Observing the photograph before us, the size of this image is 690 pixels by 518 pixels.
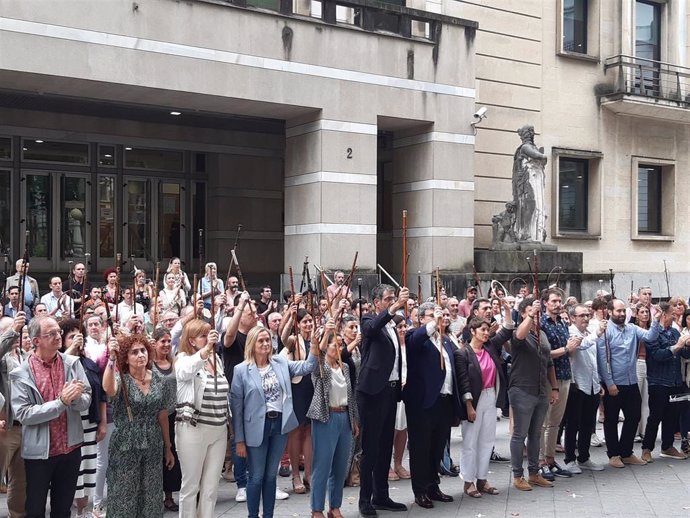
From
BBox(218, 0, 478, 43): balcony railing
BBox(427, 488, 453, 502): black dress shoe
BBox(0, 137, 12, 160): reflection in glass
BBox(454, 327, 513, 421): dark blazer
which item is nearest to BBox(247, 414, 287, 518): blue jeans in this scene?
BBox(427, 488, 453, 502): black dress shoe

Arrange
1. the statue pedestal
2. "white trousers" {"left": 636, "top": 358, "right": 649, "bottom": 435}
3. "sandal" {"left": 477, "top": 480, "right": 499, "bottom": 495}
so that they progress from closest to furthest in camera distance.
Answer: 1. "sandal" {"left": 477, "top": 480, "right": 499, "bottom": 495}
2. "white trousers" {"left": 636, "top": 358, "right": 649, "bottom": 435}
3. the statue pedestal

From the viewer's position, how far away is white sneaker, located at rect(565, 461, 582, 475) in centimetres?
1026

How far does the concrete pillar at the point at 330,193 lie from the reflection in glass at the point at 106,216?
5.45 meters

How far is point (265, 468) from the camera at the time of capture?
24.8 feet

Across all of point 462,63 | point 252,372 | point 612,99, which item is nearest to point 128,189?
point 462,63

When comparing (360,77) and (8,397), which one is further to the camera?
(360,77)

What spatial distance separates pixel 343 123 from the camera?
63.1 ft

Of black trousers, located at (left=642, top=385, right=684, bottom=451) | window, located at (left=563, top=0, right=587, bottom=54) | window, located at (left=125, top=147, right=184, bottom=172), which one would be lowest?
black trousers, located at (left=642, top=385, right=684, bottom=451)

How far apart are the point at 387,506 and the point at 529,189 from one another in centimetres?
→ 1324

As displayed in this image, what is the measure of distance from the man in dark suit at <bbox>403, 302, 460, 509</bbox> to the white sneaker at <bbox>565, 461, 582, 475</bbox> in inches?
85.0

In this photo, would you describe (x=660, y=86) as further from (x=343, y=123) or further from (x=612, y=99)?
(x=343, y=123)

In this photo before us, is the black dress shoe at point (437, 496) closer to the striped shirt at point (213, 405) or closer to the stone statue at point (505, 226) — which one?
the striped shirt at point (213, 405)

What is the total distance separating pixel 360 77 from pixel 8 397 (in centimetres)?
1316

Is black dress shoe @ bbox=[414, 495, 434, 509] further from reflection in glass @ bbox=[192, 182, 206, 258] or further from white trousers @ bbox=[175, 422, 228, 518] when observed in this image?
reflection in glass @ bbox=[192, 182, 206, 258]
